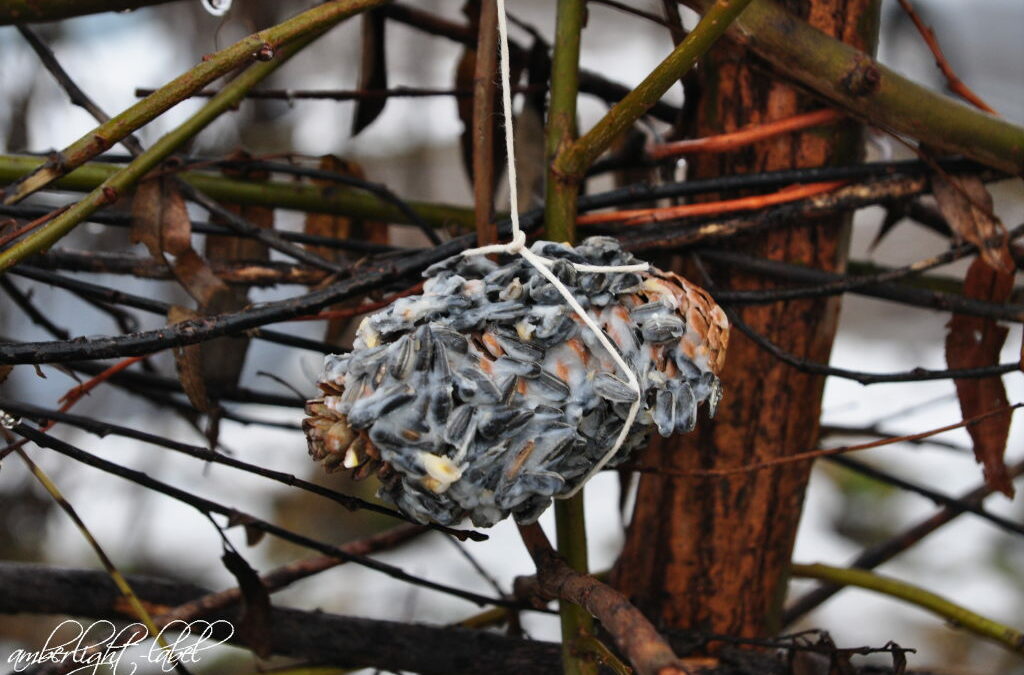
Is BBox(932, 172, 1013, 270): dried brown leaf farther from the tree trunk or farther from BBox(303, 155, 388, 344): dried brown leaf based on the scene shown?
BBox(303, 155, 388, 344): dried brown leaf

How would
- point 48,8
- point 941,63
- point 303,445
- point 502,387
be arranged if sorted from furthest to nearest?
point 303,445 < point 941,63 < point 48,8 < point 502,387

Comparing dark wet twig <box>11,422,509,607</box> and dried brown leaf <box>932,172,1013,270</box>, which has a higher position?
dried brown leaf <box>932,172,1013,270</box>

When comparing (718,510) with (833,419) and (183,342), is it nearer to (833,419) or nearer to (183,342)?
(183,342)

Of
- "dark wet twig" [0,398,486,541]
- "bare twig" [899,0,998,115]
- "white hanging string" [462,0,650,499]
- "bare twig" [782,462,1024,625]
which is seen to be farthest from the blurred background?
"white hanging string" [462,0,650,499]

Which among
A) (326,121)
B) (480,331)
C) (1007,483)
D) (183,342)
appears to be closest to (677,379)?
(480,331)

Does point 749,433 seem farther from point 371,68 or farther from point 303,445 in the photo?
point 303,445

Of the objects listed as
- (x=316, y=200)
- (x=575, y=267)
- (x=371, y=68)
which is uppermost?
(x=371, y=68)

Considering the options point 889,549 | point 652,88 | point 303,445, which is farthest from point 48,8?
point 303,445
